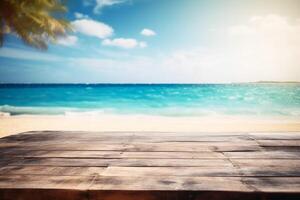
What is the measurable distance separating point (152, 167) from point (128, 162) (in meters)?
0.16

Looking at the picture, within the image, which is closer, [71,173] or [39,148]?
[71,173]

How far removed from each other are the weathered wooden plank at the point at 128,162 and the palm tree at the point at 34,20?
5.88 meters

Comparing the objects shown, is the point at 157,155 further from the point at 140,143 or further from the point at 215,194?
the point at 215,194

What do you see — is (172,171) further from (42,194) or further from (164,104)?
(164,104)

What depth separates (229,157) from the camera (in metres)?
1.39

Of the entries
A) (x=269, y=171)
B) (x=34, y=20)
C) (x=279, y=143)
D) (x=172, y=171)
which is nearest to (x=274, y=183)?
(x=269, y=171)

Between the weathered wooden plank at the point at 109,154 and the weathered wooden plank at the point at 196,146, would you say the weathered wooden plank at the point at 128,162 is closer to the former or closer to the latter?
the weathered wooden plank at the point at 109,154

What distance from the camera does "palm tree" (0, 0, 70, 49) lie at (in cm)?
610

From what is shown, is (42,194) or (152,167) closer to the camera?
(42,194)

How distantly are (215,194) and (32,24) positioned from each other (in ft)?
23.6

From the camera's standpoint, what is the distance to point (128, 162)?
1327 millimetres

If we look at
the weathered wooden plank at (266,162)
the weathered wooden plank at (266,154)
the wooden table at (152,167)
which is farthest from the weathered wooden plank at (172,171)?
the weathered wooden plank at (266,154)

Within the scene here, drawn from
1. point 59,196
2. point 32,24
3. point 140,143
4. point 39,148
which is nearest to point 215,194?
point 59,196

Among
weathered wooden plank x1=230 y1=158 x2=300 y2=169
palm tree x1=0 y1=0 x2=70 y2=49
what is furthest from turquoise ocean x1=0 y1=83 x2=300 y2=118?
weathered wooden plank x1=230 y1=158 x2=300 y2=169
